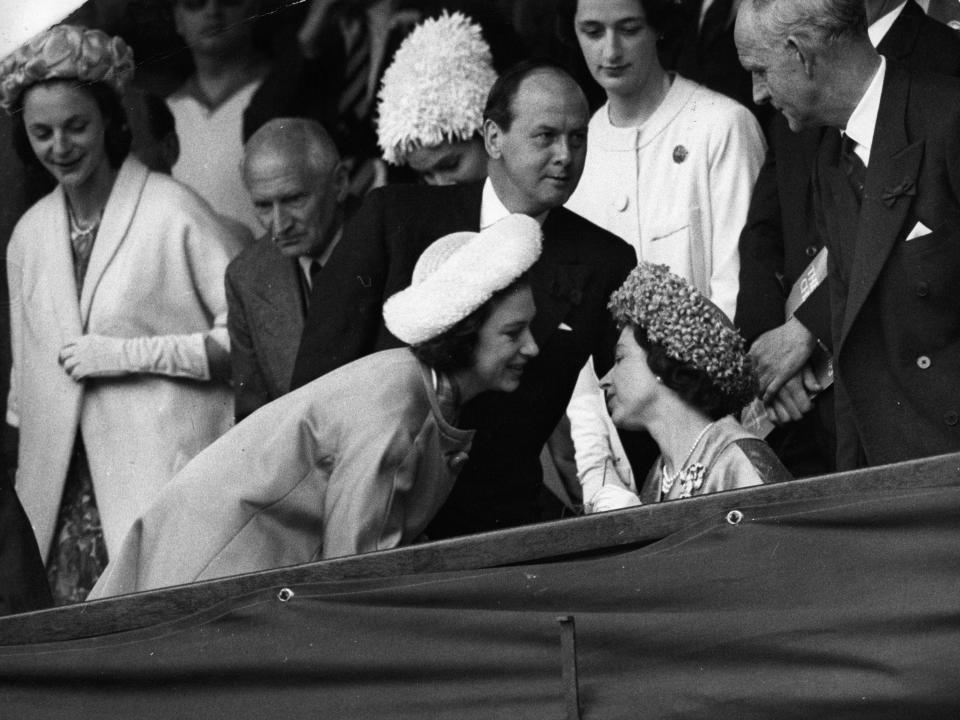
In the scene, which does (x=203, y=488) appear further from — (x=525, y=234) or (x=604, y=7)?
(x=604, y=7)

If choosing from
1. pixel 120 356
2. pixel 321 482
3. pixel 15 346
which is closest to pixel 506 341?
pixel 321 482

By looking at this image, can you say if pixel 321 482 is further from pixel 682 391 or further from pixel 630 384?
pixel 682 391

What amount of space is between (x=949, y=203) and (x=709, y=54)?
77cm

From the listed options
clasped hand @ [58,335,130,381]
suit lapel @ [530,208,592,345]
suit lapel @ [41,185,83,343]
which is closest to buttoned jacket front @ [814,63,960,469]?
suit lapel @ [530,208,592,345]

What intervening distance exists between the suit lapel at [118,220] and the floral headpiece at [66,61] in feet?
0.77

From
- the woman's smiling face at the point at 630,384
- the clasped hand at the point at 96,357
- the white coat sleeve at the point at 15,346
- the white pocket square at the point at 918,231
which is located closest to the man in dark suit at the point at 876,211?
the white pocket square at the point at 918,231

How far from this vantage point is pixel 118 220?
6160mm

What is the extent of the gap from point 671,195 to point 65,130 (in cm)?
175

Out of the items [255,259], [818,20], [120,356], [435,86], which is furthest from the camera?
[120,356]

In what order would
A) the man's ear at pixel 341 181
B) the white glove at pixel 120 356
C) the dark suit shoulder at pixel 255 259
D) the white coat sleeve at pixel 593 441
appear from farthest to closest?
the white glove at pixel 120 356 < the dark suit shoulder at pixel 255 259 < the man's ear at pixel 341 181 < the white coat sleeve at pixel 593 441

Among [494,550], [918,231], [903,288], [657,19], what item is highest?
[657,19]

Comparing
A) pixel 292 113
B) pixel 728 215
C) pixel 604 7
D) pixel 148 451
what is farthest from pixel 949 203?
pixel 148 451

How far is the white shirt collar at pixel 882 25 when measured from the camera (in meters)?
5.30

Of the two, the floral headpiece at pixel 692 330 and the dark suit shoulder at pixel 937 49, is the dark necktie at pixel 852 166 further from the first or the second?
the floral headpiece at pixel 692 330
